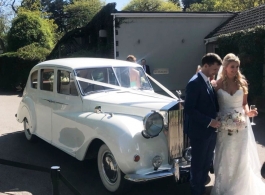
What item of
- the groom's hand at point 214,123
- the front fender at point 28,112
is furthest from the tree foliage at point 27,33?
the groom's hand at point 214,123

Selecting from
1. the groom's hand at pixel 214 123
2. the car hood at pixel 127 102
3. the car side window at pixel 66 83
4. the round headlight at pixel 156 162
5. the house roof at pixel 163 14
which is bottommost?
the round headlight at pixel 156 162

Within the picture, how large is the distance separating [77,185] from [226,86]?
8.65 ft

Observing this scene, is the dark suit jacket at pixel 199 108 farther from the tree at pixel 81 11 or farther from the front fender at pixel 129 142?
the tree at pixel 81 11

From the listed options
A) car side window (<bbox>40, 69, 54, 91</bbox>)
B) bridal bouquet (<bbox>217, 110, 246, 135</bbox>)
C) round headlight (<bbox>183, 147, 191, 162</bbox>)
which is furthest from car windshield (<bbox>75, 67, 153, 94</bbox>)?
bridal bouquet (<bbox>217, 110, 246, 135</bbox>)

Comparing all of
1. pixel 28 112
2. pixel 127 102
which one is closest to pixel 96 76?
pixel 127 102

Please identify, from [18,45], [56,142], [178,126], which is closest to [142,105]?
[178,126]

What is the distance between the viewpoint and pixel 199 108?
4312 mm

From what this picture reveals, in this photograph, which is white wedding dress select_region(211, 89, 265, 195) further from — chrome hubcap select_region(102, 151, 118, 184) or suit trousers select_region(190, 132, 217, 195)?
chrome hubcap select_region(102, 151, 118, 184)

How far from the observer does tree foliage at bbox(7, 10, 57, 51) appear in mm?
23250

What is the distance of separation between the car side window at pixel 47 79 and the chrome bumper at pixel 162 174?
117 inches

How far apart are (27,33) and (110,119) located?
2019 cm

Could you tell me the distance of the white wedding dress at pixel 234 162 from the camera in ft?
14.7

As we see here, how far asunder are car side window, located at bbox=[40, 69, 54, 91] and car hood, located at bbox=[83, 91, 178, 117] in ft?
3.98

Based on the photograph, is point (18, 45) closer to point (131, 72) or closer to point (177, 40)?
point (177, 40)
